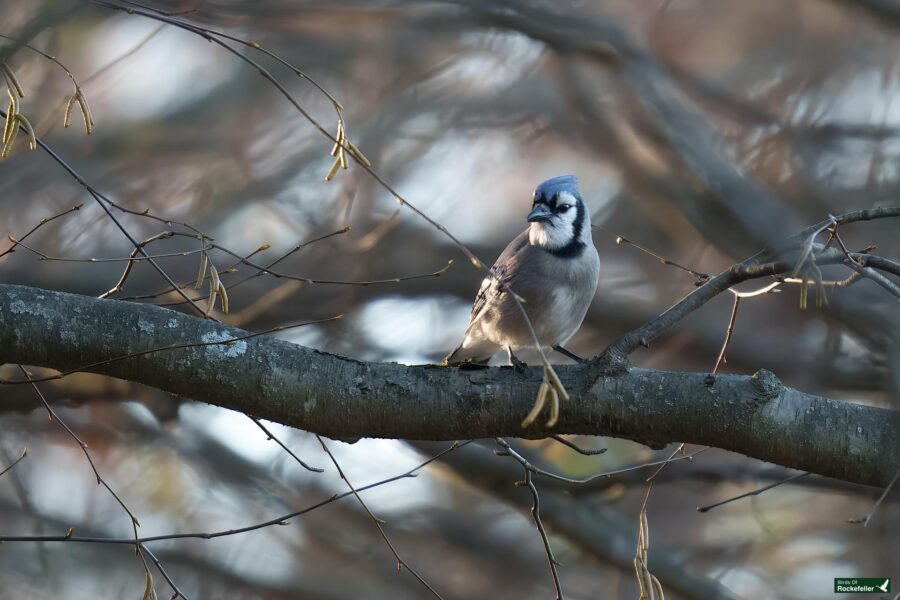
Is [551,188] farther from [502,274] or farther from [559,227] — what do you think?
[502,274]

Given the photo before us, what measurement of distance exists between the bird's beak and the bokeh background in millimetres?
1213

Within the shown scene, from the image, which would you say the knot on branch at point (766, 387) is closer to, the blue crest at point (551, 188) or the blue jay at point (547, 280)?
the blue jay at point (547, 280)

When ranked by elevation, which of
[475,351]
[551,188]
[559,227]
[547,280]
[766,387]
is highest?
[551,188]

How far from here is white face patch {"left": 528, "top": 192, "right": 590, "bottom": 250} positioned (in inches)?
146

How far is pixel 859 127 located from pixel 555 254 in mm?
3009

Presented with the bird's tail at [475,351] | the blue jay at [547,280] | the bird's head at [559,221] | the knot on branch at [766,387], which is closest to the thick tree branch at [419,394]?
the knot on branch at [766,387]

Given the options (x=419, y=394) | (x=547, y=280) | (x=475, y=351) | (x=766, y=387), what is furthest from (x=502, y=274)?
(x=766, y=387)

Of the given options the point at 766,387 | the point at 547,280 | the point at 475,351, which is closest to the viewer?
the point at 766,387

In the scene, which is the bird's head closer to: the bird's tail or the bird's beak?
the bird's beak

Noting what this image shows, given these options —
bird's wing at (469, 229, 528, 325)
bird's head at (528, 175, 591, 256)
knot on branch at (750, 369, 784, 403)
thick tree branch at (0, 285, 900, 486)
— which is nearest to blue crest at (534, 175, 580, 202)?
bird's head at (528, 175, 591, 256)

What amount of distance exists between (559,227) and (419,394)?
1.63 meters

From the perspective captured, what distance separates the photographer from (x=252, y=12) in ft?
18.6

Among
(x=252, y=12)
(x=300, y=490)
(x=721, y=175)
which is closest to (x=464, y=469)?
(x=300, y=490)

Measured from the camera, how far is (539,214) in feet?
11.9
